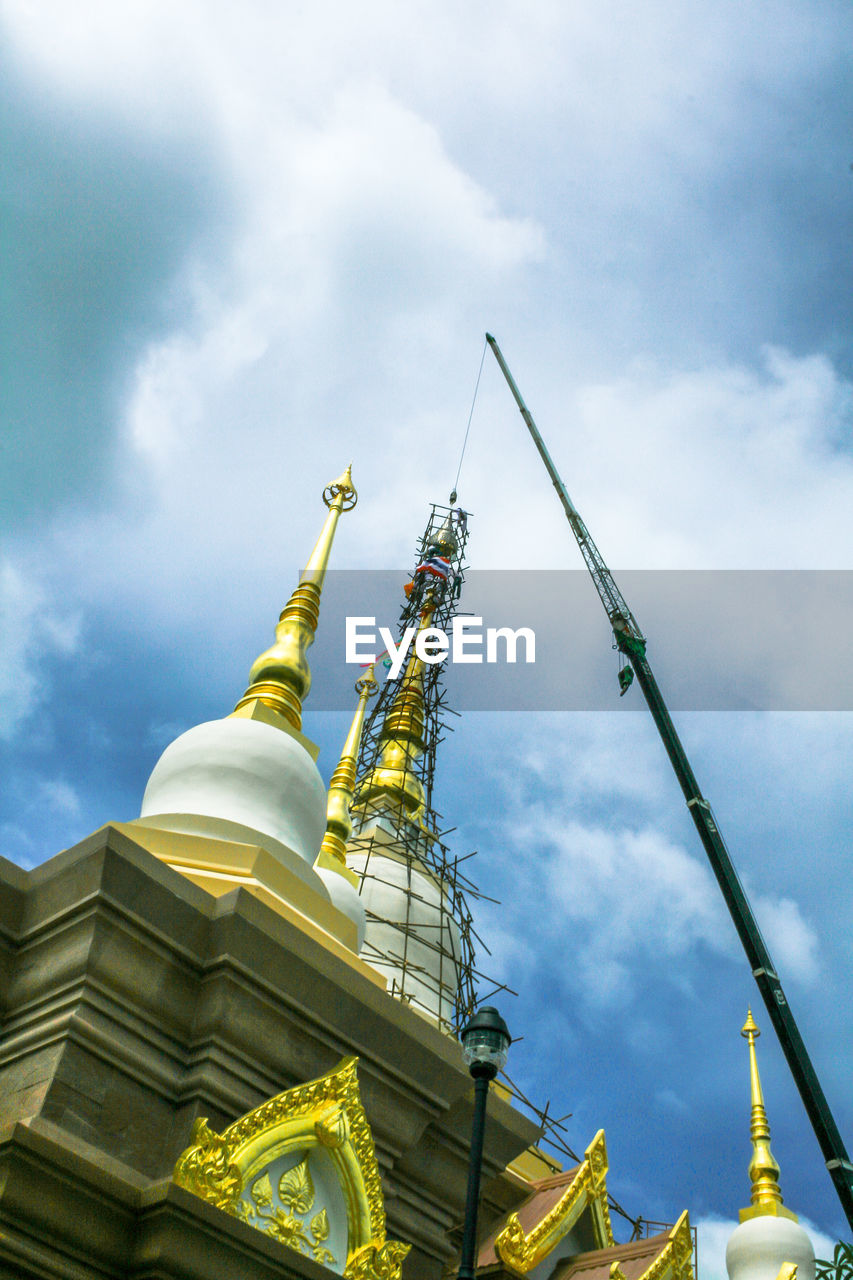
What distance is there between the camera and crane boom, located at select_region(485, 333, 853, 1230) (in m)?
22.5

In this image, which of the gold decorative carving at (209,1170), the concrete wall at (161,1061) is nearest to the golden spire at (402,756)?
the concrete wall at (161,1061)

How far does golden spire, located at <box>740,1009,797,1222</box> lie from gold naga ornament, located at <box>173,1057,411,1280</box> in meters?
17.1

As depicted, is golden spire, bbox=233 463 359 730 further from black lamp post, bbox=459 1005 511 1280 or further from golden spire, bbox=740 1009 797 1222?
golden spire, bbox=740 1009 797 1222

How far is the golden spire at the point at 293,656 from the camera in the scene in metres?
13.6

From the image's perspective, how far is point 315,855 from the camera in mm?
12516

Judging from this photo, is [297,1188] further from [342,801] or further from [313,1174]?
[342,801]

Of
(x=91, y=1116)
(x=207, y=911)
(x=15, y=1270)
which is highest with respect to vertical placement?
(x=207, y=911)

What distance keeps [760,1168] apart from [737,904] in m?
5.08

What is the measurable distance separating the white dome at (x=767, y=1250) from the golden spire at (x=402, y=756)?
11.7 metres

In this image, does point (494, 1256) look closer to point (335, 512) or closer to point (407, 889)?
point (335, 512)

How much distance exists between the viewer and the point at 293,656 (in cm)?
1420

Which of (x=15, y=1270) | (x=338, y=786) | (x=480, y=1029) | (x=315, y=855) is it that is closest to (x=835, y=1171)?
(x=338, y=786)

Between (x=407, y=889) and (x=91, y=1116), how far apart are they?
1797cm

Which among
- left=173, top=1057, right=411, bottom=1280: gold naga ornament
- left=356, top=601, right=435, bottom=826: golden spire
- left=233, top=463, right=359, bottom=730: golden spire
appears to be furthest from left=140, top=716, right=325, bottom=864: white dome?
left=356, top=601, right=435, bottom=826: golden spire
